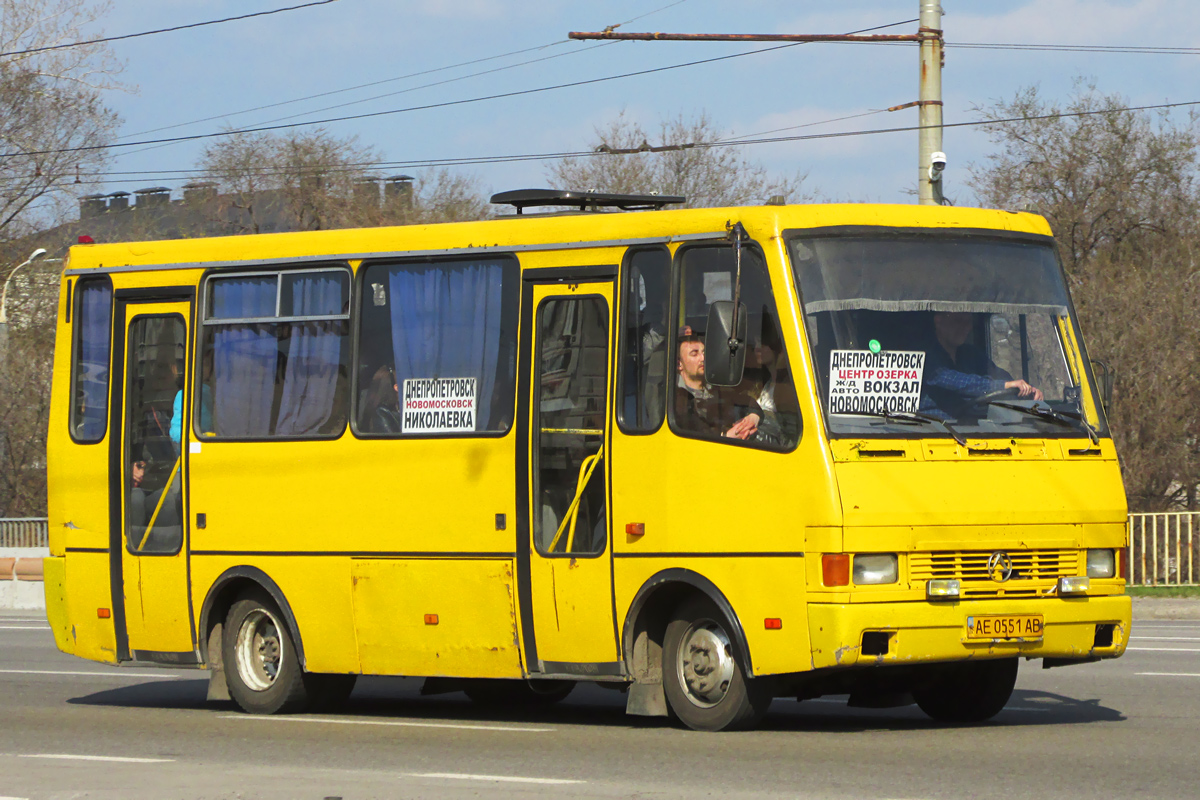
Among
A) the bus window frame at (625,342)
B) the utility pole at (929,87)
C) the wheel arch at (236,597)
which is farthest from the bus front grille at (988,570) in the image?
the utility pole at (929,87)

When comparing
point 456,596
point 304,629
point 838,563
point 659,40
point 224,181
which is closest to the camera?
point 838,563

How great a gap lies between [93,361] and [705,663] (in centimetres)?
567

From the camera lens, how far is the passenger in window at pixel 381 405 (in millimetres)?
11867

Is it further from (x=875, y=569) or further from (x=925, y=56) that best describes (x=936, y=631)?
(x=925, y=56)

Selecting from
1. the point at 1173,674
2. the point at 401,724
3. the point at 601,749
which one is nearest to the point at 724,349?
the point at 601,749

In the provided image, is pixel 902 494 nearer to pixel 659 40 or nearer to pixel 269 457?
pixel 269 457

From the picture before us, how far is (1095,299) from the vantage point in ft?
105

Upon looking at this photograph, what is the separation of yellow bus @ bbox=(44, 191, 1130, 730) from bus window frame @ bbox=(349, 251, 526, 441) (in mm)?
22

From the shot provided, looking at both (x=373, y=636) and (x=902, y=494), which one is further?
(x=373, y=636)

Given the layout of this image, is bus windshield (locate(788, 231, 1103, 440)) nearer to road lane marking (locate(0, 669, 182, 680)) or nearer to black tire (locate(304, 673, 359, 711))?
black tire (locate(304, 673, 359, 711))

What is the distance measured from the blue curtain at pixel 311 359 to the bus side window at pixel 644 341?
2.39 m

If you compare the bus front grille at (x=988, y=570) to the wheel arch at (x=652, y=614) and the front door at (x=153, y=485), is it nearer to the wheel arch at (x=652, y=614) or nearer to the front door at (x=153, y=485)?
the wheel arch at (x=652, y=614)

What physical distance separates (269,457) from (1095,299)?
2248cm

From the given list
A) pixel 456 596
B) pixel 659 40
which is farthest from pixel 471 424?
pixel 659 40
